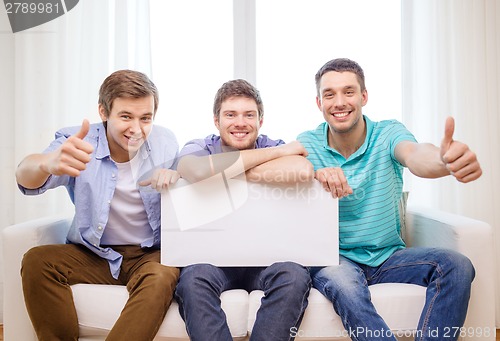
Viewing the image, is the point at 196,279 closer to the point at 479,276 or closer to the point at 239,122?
the point at 239,122

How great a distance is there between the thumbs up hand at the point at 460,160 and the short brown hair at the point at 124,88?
89 centimetres

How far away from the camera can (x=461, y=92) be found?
2.41 metres

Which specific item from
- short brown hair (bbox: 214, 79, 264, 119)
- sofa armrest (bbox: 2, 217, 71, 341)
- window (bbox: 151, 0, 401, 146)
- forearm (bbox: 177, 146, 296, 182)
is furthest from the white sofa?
window (bbox: 151, 0, 401, 146)

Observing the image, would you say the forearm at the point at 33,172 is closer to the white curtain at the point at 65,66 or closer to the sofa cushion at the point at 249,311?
the sofa cushion at the point at 249,311

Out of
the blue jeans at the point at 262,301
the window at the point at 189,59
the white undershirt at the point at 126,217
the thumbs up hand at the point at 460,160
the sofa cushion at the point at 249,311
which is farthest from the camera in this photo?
the window at the point at 189,59

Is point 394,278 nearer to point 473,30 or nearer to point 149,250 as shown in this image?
point 149,250

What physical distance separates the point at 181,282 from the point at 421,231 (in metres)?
0.84

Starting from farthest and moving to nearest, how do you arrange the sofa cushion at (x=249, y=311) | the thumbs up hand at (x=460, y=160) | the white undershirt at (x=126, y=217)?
the white undershirt at (x=126, y=217) < the sofa cushion at (x=249, y=311) < the thumbs up hand at (x=460, y=160)

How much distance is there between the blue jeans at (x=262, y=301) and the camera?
1.26 metres

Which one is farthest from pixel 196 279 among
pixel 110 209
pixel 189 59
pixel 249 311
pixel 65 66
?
pixel 65 66

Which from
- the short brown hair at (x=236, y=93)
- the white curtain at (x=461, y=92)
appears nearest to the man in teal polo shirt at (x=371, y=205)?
the short brown hair at (x=236, y=93)

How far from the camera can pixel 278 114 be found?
249 centimetres

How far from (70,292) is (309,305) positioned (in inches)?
25.7

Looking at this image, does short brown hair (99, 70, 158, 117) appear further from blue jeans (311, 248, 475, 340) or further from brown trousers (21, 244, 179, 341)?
blue jeans (311, 248, 475, 340)
